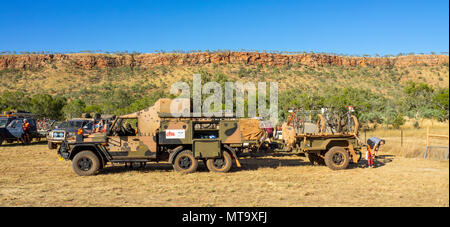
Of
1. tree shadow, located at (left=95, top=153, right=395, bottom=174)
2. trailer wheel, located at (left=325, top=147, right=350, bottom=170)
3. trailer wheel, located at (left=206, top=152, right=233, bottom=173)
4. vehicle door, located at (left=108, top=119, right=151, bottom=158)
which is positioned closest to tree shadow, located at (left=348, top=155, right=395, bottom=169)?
tree shadow, located at (left=95, top=153, right=395, bottom=174)

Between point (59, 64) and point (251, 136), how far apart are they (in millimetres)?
66863

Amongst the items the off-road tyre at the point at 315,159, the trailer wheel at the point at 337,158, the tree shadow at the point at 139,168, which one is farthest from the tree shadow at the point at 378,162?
the tree shadow at the point at 139,168

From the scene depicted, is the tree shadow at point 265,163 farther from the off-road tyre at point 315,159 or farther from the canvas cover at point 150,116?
the canvas cover at point 150,116

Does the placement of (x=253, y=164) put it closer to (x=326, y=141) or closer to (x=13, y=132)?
(x=326, y=141)

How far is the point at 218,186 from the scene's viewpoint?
950 centimetres

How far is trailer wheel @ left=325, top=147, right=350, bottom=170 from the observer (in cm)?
1227

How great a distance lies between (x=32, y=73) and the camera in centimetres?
6562

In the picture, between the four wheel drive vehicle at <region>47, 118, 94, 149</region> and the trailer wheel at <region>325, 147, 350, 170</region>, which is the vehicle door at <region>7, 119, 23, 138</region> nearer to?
the four wheel drive vehicle at <region>47, 118, 94, 149</region>

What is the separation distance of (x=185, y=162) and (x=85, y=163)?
3.13 metres

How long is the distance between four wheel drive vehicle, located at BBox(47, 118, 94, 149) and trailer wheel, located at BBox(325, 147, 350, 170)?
476 inches

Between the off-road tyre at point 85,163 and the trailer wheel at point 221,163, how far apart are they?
353cm

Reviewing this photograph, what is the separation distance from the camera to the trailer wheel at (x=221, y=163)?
11508 millimetres
